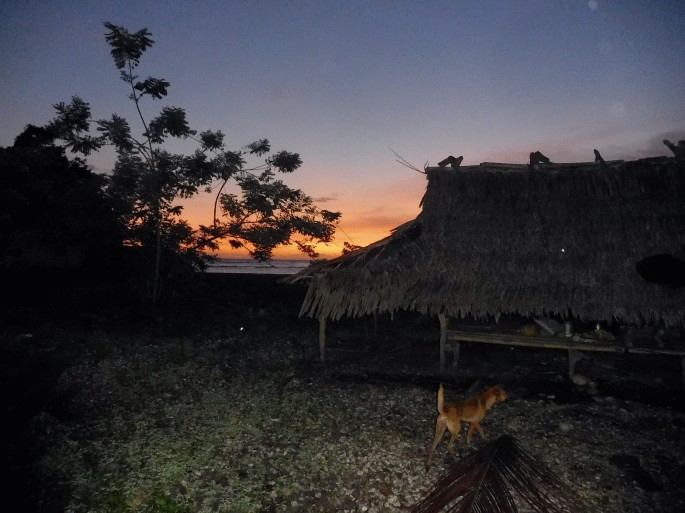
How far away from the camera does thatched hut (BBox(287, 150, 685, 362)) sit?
8797 millimetres

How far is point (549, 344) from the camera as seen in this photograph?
30.0 ft

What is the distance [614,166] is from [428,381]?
293 inches

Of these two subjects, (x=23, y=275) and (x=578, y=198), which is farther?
(x=23, y=275)

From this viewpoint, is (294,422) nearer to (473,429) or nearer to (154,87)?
(473,429)

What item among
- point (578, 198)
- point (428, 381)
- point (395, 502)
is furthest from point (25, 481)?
point (578, 198)

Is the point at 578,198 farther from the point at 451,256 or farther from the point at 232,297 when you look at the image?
the point at 232,297

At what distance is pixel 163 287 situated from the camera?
18.8 meters

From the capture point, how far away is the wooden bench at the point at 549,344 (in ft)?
28.5

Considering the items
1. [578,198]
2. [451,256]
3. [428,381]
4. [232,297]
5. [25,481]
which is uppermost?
[578,198]

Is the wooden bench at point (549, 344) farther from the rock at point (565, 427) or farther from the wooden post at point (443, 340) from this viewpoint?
the rock at point (565, 427)

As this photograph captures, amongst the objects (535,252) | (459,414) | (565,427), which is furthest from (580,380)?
(459,414)

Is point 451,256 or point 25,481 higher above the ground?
point 451,256

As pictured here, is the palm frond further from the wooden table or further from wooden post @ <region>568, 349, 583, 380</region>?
wooden post @ <region>568, 349, 583, 380</region>

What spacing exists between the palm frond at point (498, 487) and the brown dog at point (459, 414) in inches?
16.8
